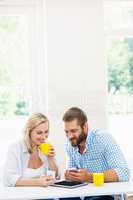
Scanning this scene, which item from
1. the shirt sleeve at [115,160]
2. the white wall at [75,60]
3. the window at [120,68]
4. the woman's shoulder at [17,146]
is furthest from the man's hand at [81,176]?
the window at [120,68]

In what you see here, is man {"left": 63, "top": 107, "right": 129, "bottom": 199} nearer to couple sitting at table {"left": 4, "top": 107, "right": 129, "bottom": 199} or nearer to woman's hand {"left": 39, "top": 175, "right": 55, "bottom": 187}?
couple sitting at table {"left": 4, "top": 107, "right": 129, "bottom": 199}

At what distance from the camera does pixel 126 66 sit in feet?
15.8

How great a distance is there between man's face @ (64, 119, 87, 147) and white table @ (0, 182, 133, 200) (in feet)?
1.71

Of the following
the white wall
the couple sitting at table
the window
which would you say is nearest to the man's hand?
the couple sitting at table

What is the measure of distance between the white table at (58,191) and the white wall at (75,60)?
167 cm

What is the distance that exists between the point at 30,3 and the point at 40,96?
100 cm

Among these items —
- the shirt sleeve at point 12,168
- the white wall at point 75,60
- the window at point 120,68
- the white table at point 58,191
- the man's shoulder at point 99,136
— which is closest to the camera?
the white table at point 58,191

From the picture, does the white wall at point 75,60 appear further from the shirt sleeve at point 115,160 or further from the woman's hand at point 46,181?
the woman's hand at point 46,181

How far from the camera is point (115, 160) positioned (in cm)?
302

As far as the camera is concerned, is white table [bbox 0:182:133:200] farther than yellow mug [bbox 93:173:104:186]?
No

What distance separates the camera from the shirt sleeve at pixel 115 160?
9.66 ft

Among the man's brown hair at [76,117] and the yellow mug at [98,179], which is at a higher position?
the man's brown hair at [76,117]

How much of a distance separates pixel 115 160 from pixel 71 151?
0.43 m

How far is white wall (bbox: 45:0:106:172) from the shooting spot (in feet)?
14.2
